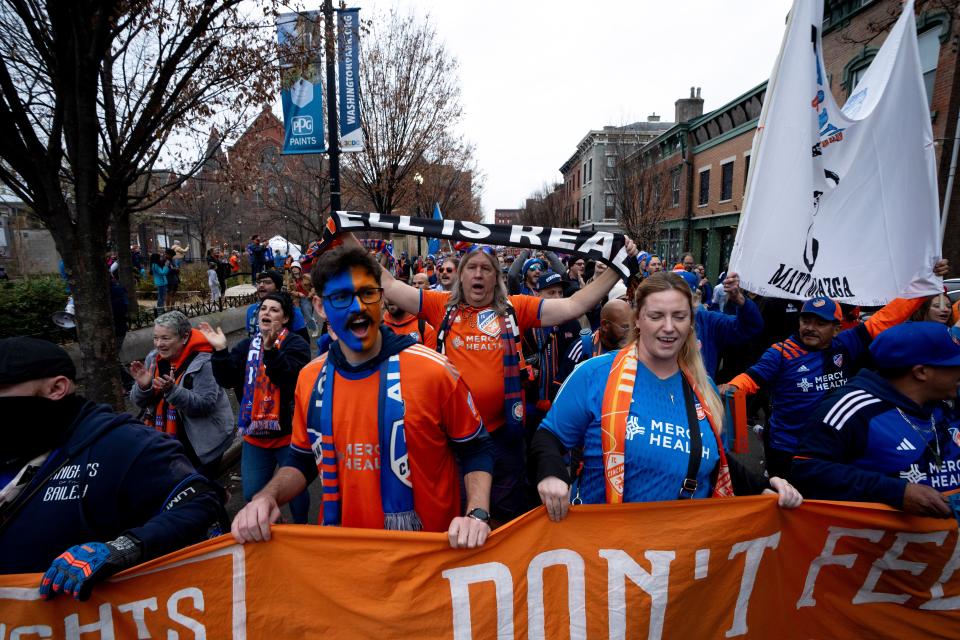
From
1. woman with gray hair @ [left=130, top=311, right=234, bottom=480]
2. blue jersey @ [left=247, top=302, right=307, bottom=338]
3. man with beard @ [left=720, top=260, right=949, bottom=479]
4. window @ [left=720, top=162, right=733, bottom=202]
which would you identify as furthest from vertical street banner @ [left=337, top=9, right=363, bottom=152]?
window @ [left=720, top=162, right=733, bottom=202]

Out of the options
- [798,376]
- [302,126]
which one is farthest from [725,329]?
[302,126]

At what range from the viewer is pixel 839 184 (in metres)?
3.99

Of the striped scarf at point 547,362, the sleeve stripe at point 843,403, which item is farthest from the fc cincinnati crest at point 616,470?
the striped scarf at point 547,362

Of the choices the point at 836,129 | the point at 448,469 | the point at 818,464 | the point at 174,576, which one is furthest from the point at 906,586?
the point at 836,129

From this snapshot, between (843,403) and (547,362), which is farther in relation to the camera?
(547,362)

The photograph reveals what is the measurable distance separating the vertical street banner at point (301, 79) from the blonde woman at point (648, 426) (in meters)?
5.86

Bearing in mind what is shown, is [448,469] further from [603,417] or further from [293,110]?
[293,110]

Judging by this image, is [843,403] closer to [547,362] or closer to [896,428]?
[896,428]

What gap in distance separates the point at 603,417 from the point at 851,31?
2079 centimetres

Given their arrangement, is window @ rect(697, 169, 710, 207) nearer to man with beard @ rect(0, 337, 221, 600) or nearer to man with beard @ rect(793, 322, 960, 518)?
man with beard @ rect(793, 322, 960, 518)

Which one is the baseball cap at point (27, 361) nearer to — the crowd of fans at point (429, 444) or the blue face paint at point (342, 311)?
the crowd of fans at point (429, 444)

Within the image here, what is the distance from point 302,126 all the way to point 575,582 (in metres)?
9.02

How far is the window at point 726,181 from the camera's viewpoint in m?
24.9

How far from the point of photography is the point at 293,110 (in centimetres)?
900
